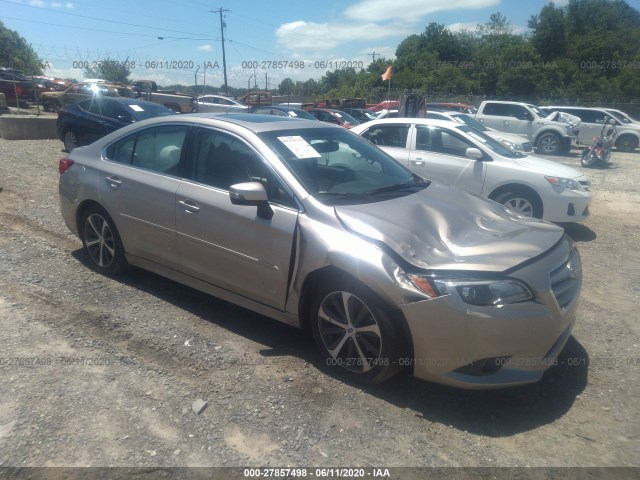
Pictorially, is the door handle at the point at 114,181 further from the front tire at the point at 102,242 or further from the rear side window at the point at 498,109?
the rear side window at the point at 498,109

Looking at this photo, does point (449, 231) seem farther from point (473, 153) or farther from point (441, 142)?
point (441, 142)

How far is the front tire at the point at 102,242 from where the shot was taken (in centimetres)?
481

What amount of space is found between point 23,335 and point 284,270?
6.81 feet

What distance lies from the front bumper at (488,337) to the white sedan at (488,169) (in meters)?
4.24

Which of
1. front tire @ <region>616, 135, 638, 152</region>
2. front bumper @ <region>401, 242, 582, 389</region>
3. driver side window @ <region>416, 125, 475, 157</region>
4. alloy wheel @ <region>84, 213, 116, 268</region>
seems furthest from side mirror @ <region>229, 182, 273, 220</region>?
front tire @ <region>616, 135, 638, 152</region>

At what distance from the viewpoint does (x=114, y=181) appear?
4.66 meters

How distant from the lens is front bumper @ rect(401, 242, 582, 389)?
9.43 feet

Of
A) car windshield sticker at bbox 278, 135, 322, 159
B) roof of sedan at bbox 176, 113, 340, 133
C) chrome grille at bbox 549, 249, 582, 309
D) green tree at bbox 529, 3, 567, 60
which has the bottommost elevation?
chrome grille at bbox 549, 249, 582, 309

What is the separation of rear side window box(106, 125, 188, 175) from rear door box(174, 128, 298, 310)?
9.5 inches

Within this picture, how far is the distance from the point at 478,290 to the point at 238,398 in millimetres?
1603

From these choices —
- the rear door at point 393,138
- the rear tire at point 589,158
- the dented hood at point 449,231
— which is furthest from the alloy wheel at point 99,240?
the rear tire at point 589,158

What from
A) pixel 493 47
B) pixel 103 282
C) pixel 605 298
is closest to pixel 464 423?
pixel 605 298

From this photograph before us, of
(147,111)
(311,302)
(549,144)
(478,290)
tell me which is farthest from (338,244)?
(549,144)

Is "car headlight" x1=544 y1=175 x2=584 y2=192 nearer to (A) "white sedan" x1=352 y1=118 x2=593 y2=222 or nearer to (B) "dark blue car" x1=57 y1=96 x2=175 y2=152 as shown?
(A) "white sedan" x1=352 y1=118 x2=593 y2=222
